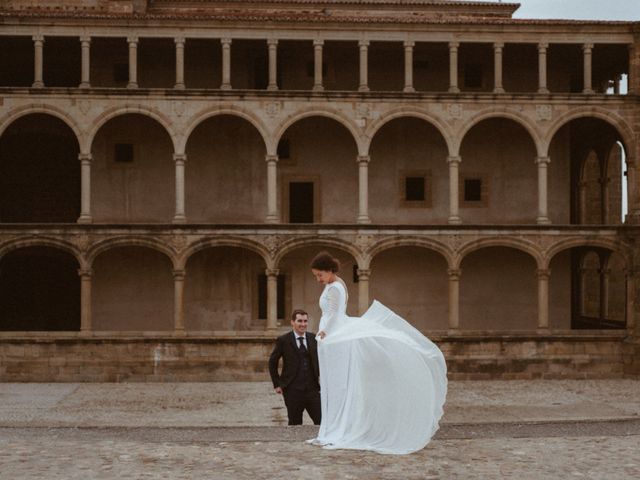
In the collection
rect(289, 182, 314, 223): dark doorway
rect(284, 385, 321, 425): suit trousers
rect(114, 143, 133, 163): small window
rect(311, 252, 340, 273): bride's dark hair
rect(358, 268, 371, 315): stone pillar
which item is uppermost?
rect(114, 143, 133, 163): small window

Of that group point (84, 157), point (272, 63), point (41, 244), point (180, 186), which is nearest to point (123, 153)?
point (84, 157)

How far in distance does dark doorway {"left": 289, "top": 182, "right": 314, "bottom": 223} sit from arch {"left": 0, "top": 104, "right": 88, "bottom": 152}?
24.2ft

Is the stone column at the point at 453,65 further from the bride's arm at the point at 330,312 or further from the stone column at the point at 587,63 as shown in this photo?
the bride's arm at the point at 330,312

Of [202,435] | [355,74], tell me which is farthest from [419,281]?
[202,435]

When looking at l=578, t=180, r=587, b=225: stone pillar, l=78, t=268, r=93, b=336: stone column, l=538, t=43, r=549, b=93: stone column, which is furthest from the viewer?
l=578, t=180, r=587, b=225: stone pillar

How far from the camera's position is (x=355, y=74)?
98.9 ft

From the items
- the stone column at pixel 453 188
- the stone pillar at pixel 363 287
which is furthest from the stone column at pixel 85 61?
the stone column at pixel 453 188

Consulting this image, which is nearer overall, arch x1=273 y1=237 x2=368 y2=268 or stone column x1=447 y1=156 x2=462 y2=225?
arch x1=273 y1=237 x2=368 y2=268

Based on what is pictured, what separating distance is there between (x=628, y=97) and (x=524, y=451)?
20.1 meters

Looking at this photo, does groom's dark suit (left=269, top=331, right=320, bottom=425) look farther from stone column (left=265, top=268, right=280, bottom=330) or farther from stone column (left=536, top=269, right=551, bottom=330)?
stone column (left=536, top=269, right=551, bottom=330)

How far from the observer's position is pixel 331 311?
9.84m

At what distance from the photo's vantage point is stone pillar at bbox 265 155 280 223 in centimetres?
2739

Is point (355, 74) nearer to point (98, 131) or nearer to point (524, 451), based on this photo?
point (98, 131)

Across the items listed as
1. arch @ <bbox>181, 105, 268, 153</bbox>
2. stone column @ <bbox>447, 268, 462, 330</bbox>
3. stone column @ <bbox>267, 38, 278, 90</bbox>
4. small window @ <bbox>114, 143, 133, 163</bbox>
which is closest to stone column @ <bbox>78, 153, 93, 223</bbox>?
small window @ <bbox>114, 143, 133, 163</bbox>
